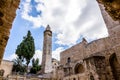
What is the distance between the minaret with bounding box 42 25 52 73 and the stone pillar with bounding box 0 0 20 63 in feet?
87.1

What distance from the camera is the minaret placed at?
94.7 feet

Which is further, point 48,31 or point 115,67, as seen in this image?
point 48,31

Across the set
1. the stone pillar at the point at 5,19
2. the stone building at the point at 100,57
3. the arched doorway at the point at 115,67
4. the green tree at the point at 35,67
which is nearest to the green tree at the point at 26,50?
the green tree at the point at 35,67

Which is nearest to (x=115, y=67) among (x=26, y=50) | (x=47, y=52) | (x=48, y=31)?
(x=47, y=52)

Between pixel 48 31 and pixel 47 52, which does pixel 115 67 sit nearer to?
pixel 47 52

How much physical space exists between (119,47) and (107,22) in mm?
2862

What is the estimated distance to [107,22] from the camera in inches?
500

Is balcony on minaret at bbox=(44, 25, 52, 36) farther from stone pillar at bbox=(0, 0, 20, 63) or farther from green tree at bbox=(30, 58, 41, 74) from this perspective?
stone pillar at bbox=(0, 0, 20, 63)

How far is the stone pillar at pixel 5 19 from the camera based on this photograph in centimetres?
217

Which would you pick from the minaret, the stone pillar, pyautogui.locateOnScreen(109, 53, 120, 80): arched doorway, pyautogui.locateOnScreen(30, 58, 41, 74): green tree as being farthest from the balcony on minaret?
the stone pillar

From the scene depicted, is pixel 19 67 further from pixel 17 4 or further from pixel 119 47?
pixel 17 4

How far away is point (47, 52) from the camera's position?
30875mm

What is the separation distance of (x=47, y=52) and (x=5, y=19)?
2885 centimetres

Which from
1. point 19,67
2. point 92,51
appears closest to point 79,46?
point 92,51
